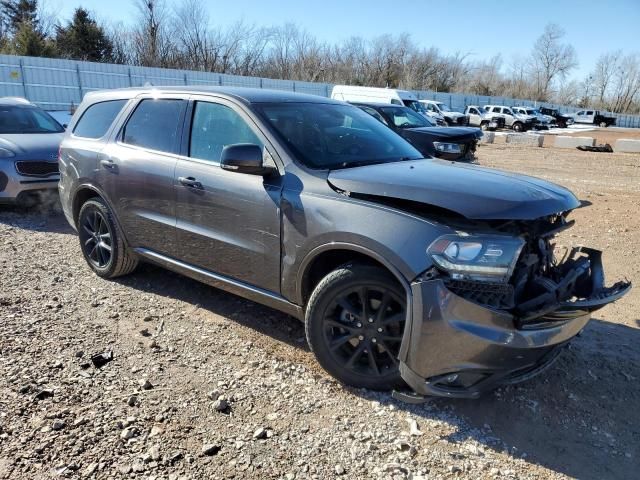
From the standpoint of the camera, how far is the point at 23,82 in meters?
22.8

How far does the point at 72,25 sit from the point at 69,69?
1907cm

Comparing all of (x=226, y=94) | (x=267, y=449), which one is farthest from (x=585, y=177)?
(x=267, y=449)

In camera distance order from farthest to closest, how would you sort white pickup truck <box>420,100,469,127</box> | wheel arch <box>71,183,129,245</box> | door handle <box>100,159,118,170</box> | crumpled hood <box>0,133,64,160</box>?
1. white pickup truck <box>420,100,469,127</box>
2. crumpled hood <box>0,133,64,160</box>
3. wheel arch <box>71,183,129,245</box>
4. door handle <box>100,159,118,170</box>

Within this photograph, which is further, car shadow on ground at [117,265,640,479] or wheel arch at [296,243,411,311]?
wheel arch at [296,243,411,311]

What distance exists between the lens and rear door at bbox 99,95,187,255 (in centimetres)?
413

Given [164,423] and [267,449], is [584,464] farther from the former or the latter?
[164,423]

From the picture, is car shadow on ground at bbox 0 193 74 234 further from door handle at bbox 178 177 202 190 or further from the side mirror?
the side mirror

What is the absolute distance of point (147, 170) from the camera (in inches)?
166

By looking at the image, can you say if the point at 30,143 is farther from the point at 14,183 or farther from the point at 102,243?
the point at 102,243

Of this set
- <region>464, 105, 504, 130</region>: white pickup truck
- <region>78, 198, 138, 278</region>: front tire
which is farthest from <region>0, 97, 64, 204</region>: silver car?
<region>464, 105, 504, 130</region>: white pickup truck

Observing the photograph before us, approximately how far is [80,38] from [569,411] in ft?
148

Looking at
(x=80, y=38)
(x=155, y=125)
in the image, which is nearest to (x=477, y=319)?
(x=155, y=125)

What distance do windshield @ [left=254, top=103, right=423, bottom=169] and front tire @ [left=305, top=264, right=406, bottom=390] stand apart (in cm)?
85

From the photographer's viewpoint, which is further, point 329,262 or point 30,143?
point 30,143
